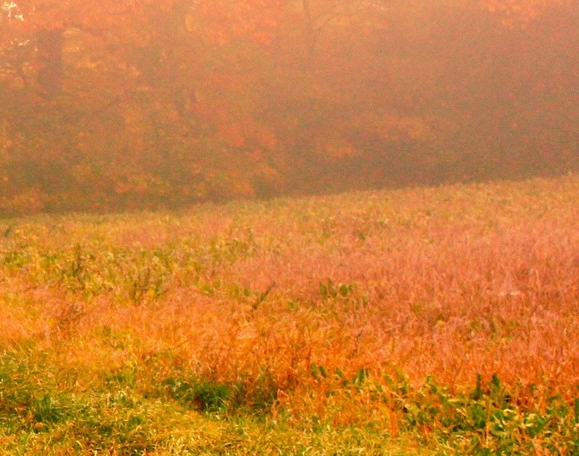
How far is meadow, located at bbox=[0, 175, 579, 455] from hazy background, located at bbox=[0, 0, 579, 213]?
1561 cm

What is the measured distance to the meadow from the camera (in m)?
5.56

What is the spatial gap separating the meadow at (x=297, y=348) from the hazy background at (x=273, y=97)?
51.2ft

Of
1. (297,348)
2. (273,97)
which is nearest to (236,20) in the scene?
(273,97)

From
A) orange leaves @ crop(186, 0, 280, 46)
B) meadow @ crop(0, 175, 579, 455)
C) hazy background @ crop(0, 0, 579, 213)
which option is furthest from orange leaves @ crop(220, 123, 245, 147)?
meadow @ crop(0, 175, 579, 455)

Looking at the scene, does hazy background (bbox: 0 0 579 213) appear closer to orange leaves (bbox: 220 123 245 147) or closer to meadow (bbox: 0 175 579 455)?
orange leaves (bbox: 220 123 245 147)

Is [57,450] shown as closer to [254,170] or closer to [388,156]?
[254,170]

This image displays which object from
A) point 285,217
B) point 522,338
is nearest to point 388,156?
point 285,217

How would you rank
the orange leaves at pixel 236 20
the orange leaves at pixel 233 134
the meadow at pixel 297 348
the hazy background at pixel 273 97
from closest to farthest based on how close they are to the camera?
the meadow at pixel 297 348
the hazy background at pixel 273 97
the orange leaves at pixel 233 134
the orange leaves at pixel 236 20

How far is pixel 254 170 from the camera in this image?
3228cm

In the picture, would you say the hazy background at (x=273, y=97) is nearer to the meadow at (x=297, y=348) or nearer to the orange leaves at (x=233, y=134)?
the orange leaves at (x=233, y=134)

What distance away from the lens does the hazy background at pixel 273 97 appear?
96.4 ft

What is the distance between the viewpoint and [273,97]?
35.1 meters

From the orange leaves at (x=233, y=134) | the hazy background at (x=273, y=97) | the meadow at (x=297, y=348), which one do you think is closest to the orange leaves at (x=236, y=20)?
the hazy background at (x=273, y=97)

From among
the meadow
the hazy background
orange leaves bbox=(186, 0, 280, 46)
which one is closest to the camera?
the meadow
